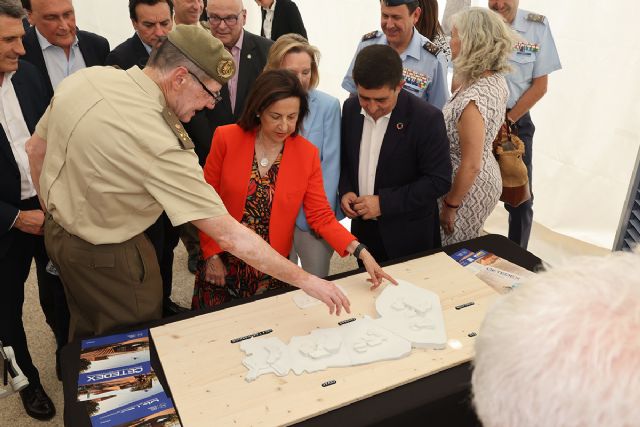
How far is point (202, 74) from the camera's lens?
1606mm

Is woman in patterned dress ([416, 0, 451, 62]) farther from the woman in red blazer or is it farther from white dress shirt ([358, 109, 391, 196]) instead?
the woman in red blazer

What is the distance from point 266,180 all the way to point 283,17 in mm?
2602

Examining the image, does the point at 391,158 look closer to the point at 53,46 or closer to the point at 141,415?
the point at 141,415

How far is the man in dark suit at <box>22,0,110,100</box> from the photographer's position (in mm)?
2633

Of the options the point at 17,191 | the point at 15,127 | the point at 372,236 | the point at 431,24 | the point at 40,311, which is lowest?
the point at 40,311

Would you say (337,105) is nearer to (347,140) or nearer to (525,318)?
(347,140)

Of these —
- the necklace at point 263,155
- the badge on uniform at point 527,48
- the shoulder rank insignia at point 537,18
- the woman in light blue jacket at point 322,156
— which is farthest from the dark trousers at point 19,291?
the shoulder rank insignia at point 537,18

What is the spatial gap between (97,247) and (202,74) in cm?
64

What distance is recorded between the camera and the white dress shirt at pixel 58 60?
2744mm

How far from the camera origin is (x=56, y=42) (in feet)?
8.92

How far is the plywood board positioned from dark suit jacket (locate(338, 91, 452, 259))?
1.34ft

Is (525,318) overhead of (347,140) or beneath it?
overhead

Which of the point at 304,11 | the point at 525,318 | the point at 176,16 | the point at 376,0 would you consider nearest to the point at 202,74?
the point at 525,318

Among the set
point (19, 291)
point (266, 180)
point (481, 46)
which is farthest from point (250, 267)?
point (481, 46)
